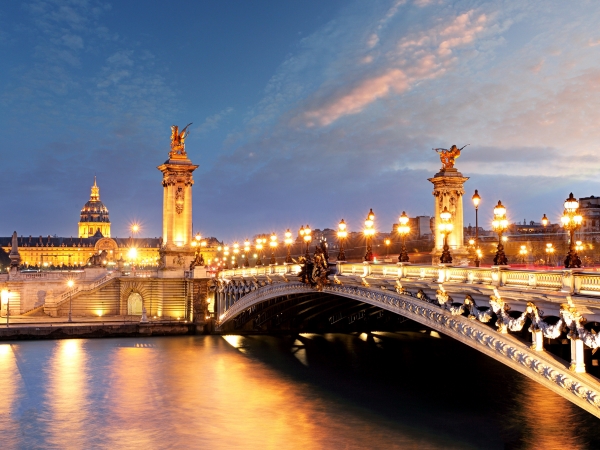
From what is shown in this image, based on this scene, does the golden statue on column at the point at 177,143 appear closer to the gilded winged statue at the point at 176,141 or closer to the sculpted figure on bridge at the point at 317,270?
the gilded winged statue at the point at 176,141

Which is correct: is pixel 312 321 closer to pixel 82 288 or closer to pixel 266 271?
pixel 266 271

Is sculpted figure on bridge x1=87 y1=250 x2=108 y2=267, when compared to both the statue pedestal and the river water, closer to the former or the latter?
the statue pedestal

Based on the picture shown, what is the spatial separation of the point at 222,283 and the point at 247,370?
17892 mm

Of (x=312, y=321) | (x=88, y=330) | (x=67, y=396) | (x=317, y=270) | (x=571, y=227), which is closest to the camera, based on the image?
(x=571, y=227)

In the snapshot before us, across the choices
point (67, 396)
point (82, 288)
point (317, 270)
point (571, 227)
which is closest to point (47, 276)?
point (82, 288)

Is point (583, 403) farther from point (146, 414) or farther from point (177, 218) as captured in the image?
point (177, 218)

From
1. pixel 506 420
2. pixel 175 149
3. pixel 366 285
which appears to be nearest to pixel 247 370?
pixel 366 285

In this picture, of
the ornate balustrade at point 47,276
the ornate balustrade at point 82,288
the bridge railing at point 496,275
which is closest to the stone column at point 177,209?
the ornate balustrade at point 82,288

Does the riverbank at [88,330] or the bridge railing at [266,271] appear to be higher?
the bridge railing at [266,271]

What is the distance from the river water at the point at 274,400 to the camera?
27.3 metres

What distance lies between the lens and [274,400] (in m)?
34.2

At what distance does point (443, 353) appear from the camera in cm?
4878

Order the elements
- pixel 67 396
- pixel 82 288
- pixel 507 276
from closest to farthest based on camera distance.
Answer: pixel 507 276, pixel 67 396, pixel 82 288

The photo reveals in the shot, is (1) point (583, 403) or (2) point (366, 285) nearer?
(1) point (583, 403)
